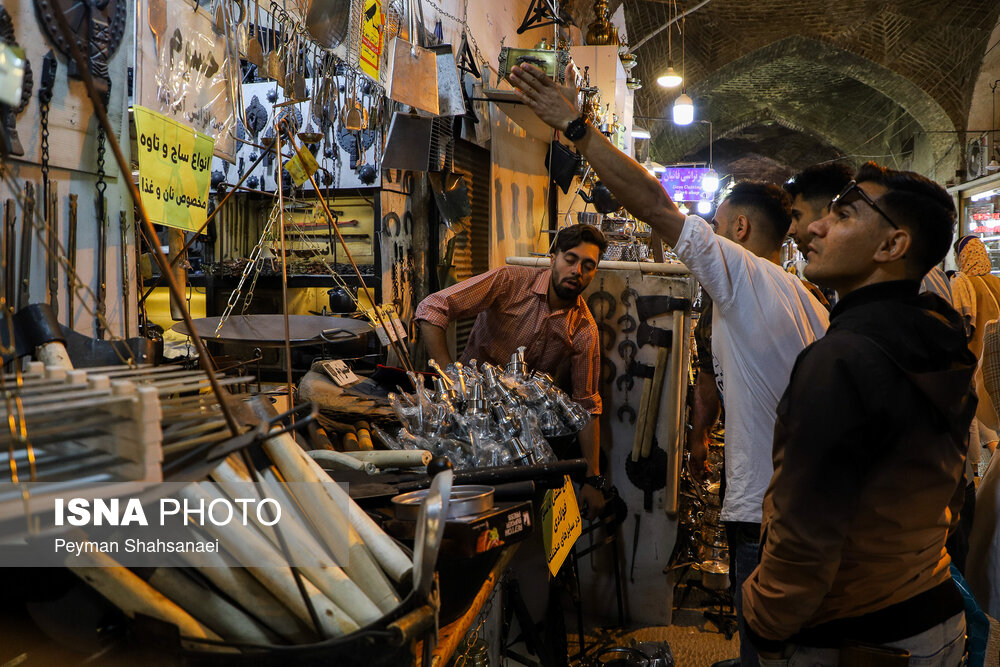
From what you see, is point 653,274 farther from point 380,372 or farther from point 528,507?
point 528,507

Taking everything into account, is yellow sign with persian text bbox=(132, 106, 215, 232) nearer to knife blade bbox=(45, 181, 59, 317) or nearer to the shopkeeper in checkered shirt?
knife blade bbox=(45, 181, 59, 317)

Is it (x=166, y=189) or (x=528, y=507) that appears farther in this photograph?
(x=166, y=189)

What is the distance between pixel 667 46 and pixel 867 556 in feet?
45.5

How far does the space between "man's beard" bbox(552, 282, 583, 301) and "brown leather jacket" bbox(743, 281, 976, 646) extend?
75.8 inches

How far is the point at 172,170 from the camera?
5.42ft

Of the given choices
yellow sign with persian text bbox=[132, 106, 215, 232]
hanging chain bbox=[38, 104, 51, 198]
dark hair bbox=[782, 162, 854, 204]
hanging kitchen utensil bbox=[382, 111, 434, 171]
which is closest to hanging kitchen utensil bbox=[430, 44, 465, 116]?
hanging kitchen utensil bbox=[382, 111, 434, 171]

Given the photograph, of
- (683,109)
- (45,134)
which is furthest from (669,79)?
(45,134)

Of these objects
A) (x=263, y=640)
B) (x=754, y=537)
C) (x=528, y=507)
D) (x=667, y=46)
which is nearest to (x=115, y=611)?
(x=263, y=640)

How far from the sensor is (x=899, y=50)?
13.6m

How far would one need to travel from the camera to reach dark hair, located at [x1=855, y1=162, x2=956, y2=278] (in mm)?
1611

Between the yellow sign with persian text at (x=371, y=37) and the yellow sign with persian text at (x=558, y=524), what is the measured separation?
174 centimetres

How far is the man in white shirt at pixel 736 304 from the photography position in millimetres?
2154

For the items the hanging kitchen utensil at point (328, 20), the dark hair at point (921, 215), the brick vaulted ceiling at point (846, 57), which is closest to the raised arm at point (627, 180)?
the dark hair at point (921, 215)

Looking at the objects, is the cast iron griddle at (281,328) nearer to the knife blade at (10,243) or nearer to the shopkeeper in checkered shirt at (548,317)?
the shopkeeper in checkered shirt at (548,317)
